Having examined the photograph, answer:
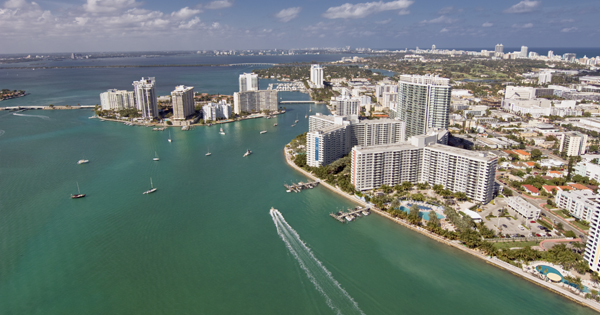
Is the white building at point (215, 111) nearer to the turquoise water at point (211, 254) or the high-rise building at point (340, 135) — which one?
the high-rise building at point (340, 135)

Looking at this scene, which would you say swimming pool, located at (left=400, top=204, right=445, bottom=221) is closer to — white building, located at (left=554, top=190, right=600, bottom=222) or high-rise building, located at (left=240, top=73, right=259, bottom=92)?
white building, located at (left=554, top=190, right=600, bottom=222)

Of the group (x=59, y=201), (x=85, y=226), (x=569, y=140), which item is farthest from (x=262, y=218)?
(x=569, y=140)

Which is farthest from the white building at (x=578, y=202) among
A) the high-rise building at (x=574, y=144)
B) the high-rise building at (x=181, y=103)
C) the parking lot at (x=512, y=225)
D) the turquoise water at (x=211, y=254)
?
the high-rise building at (x=181, y=103)

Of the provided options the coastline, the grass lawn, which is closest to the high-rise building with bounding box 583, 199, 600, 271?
the coastline

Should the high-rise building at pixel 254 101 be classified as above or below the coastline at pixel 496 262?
above

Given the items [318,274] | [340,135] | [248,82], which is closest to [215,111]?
[248,82]

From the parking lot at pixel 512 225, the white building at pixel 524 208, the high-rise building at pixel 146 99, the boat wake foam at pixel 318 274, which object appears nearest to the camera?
the boat wake foam at pixel 318 274
